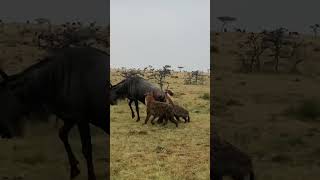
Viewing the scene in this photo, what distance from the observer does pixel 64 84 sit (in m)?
7.50

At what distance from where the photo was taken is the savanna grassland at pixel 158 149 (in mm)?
8891

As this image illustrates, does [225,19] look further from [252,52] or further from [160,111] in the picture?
[160,111]

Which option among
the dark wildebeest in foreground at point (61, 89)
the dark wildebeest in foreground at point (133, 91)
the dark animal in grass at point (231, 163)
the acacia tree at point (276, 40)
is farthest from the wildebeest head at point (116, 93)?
the acacia tree at point (276, 40)

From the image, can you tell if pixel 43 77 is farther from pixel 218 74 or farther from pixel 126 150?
pixel 218 74

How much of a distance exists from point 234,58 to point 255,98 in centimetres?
1420

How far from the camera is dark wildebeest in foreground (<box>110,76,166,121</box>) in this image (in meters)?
16.2

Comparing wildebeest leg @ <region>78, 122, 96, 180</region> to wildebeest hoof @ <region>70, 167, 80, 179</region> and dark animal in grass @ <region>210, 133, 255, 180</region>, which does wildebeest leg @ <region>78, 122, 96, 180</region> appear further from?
dark animal in grass @ <region>210, 133, 255, 180</region>

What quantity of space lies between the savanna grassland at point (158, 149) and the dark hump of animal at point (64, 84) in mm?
1660

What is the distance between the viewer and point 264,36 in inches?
1388

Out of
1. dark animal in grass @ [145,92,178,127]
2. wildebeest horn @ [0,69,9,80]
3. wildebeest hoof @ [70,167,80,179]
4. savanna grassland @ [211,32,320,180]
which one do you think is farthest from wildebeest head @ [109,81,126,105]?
wildebeest horn @ [0,69,9,80]

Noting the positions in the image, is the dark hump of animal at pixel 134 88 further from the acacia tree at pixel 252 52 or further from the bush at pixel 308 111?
the acacia tree at pixel 252 52

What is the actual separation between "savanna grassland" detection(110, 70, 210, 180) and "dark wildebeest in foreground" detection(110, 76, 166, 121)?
0.58 meters

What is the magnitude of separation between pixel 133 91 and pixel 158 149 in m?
5.86

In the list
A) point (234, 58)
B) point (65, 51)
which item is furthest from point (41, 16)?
point (65, 51)
